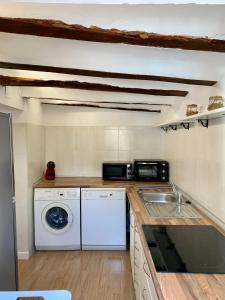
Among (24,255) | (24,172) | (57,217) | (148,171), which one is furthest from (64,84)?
(24,255)

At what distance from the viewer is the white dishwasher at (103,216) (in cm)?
393

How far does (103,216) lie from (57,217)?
0.68 metres

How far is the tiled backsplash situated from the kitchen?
0.02 m

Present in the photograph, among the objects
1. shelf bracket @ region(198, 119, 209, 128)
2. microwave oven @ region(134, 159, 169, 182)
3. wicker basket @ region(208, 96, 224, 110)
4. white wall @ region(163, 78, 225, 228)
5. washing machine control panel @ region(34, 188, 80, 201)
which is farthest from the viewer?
microwave oven @ region(134, 159, 169, 182)

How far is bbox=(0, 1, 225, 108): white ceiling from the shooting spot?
1.26 metres

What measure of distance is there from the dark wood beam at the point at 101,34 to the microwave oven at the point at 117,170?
2968 mm

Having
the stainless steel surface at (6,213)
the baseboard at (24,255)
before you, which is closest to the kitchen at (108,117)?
the baseboard at (24,255)

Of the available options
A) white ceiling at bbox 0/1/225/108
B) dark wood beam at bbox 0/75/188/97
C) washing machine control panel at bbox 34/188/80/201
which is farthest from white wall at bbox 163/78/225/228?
washing machine control panel at bbox 34/188/80/201

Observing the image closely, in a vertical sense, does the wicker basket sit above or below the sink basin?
above

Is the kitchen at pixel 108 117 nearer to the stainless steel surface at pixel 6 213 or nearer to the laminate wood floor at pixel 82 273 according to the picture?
the laminate wood floor at pixel 82 273

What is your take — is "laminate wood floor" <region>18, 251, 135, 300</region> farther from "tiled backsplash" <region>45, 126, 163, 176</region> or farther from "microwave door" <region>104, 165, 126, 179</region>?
"tiled backsplash" <region>45, 126, 163, 176</region>

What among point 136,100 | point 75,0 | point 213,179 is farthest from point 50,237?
point 75,0

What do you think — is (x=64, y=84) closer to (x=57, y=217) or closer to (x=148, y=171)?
(x=148, y=171)

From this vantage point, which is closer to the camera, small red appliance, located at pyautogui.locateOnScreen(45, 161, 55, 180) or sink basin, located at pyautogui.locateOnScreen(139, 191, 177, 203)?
sink basin, located at pyautogui.locateOnScreen(139, 191, 177, 203)
